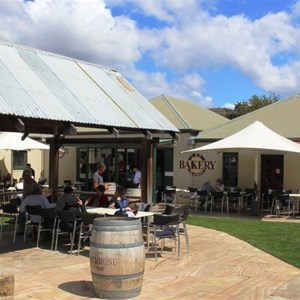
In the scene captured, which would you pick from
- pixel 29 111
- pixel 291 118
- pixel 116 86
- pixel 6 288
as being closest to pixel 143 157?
pixel 116 86

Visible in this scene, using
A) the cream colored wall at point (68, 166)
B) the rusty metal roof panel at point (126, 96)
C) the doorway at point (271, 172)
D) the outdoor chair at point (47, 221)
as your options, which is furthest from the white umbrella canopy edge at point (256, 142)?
the cream colored wall at point (68, 166)

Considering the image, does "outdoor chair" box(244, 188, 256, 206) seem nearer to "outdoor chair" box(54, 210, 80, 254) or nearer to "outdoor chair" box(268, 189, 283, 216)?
"outdoor chair" box(268, 189, 283, 216)

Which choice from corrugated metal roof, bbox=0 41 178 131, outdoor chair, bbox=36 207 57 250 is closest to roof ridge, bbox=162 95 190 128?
corrugated metal roof, bbox=0 41 178 131

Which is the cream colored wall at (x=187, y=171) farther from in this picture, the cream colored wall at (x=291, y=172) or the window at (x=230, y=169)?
the cream colored wall at (x=291, y=172)

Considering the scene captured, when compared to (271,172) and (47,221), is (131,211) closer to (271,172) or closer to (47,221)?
(47,221)

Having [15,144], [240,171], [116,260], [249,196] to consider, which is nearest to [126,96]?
[116,260]

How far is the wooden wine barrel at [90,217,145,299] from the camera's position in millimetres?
6008

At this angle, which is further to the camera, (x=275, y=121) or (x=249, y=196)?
(x=275, y=121)

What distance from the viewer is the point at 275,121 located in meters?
19.4

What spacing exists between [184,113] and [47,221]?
13018 millimetres

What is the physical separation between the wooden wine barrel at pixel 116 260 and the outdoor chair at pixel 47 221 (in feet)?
10.3

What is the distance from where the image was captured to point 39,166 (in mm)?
24938

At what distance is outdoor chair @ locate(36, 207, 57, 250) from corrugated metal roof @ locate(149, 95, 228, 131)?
10899 millimetres

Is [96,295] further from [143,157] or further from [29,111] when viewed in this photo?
[143,157]
